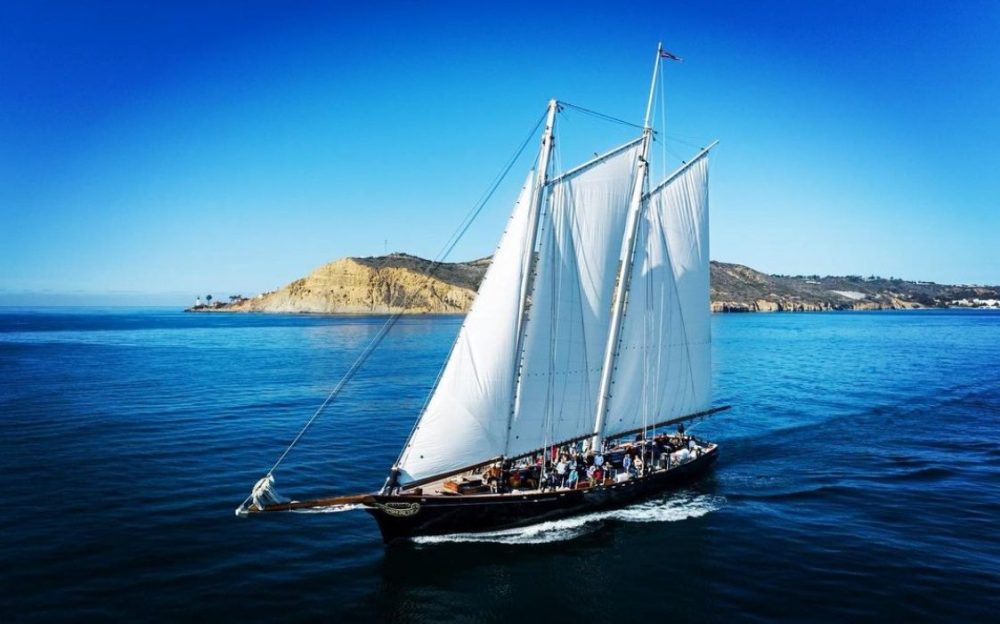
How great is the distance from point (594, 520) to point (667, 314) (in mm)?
12987

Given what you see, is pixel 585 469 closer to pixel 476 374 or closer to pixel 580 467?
pixel 580 467

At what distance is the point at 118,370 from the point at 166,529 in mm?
62422

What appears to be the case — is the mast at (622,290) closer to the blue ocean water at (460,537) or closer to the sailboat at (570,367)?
the sailboat at (570,367)

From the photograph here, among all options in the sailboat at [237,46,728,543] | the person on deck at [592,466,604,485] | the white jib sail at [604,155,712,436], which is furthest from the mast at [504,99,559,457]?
the white jib sail at [604,155,712,436]

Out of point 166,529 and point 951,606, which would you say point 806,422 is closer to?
point 951,606

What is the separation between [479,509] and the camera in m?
27.4

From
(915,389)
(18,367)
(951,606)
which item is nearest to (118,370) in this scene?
(18,367)

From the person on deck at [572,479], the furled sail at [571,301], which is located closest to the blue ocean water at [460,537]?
the person on deck at [572,479]

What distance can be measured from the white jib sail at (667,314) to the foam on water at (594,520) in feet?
14.8

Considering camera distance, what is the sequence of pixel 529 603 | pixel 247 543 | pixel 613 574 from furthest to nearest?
pixel 247 543, pixel 613 574, pixel 529 603

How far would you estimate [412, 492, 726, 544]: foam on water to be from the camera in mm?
27750

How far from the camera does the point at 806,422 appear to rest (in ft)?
178

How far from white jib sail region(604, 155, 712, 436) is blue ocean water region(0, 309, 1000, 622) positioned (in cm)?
549

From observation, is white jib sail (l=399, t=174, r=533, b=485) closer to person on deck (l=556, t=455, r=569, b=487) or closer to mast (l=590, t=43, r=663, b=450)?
person on deck (l=556, t=455, r=569, b=487)
